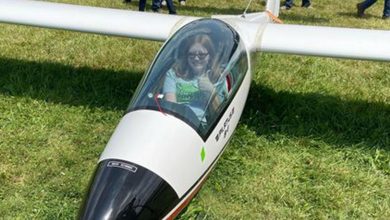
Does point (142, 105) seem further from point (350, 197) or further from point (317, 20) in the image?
point (317, 20)

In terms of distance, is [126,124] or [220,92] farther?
[220,92]

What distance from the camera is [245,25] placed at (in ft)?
18.4

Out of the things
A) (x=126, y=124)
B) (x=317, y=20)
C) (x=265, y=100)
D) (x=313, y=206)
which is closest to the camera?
(x=126, y=124)

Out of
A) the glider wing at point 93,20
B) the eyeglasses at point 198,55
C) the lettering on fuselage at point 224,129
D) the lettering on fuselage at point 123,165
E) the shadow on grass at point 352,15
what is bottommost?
the shadow on grass at point 352,15

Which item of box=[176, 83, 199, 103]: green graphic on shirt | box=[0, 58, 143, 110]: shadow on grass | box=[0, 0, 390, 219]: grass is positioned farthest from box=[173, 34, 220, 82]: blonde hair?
box=[0, 58, 143, 110]: shadow on grass

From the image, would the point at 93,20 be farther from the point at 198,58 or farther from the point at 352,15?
the point at 352,15

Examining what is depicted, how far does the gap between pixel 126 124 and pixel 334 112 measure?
3.09 metres

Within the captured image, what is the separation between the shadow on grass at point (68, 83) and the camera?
617 centimetres

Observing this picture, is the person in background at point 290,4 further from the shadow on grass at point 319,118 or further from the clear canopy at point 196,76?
the clear canopy at point 196,76

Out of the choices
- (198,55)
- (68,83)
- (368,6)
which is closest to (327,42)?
(198,55)

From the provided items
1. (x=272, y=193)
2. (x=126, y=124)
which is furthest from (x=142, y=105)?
(x=272, y=193)

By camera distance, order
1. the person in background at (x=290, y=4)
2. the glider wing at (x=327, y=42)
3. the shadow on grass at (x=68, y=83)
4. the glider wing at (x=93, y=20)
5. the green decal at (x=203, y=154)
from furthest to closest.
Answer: the person in background at (x=290, y=4)
the shadow on grass at (x=68, y=83)
the glider wing at (x=93, y=20)
the glider wing at (x=327, y=42)
the green decal at (x=203, y=154)

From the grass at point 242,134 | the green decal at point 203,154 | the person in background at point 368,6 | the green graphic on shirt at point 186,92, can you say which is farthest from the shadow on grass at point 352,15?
Result: the green decal at point 203,154

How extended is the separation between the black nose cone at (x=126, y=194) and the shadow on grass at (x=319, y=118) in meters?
2.34
